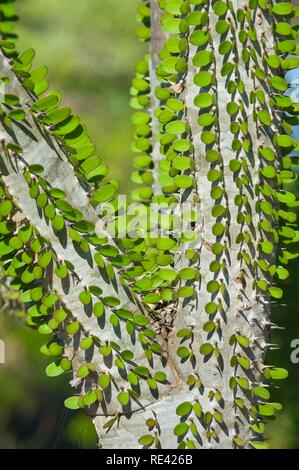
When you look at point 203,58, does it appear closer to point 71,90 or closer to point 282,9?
point 282,9

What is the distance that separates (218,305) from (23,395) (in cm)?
273

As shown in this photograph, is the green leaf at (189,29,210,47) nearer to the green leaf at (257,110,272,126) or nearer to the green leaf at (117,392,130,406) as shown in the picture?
the green leaf at (257,110,272,126)

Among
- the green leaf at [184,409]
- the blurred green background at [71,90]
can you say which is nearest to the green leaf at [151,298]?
the green leaf at [184,409]

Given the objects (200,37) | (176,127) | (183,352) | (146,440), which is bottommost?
(146,440)

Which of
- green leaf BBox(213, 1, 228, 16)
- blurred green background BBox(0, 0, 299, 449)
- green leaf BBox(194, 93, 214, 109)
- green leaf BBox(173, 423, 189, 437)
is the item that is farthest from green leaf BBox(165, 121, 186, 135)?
blurred green background BBox(0, 0, 299, 449)

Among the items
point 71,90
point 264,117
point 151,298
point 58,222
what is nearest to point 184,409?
point 151,298

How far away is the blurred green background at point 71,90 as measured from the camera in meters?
3.48

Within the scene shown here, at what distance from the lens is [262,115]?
1.01 m

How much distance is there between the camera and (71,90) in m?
4.32

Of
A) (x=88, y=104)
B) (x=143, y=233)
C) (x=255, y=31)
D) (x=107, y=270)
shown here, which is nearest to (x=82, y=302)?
(x=107, y=270)

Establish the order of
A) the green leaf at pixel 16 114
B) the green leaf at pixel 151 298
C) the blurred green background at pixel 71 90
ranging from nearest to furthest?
the green leaf at pixel 16 114, the green leaf at pixel 151 298, the blurred green background at pixel 71 90

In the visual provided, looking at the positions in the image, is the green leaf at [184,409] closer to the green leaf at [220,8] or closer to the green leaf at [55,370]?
the green leaf at [55,370]

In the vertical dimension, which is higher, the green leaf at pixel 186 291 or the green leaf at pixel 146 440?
the green leaf at pixel 186 291

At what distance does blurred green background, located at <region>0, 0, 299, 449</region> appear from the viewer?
3477 millimetres
